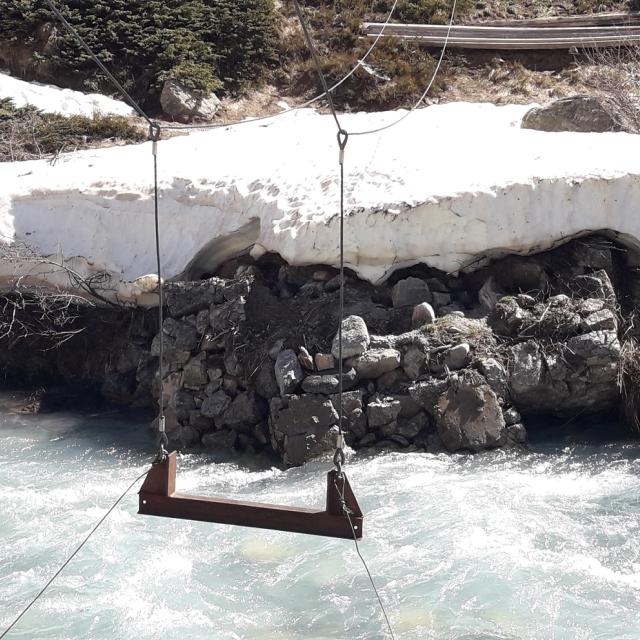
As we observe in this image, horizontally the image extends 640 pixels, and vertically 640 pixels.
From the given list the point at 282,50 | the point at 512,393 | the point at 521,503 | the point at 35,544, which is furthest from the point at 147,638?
the point at 282,50

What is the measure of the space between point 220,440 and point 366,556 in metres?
2.56

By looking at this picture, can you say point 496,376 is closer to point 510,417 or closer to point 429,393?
point 510,417

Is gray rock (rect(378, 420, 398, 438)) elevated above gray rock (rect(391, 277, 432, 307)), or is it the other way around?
gray rock (rect(391, 277, 432, 307))

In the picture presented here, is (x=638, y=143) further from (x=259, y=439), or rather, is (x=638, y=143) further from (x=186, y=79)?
(x=186, y=79)

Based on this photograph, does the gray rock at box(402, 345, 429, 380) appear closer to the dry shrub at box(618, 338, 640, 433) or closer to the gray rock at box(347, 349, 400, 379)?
the gray rock at box(347, 349, 400, 379)

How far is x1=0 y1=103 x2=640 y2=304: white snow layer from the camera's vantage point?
8.50m

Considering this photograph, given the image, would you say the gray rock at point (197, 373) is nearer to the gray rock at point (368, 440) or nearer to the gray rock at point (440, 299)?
the gray rock at point (368, 440)

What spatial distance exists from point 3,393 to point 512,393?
533 cm

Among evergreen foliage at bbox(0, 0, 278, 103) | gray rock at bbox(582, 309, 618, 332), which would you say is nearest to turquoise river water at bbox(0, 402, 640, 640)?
gray rock at bbox(582, 309, 618, 332)

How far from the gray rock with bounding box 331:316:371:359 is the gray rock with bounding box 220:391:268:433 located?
829 mm

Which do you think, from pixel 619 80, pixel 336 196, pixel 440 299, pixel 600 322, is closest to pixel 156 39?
pixel 619 80

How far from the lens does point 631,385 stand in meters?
7.84

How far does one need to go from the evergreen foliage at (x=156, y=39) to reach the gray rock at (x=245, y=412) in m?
8.15

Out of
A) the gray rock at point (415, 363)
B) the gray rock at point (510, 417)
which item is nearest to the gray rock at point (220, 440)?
the gray rock at point (415, 363)
